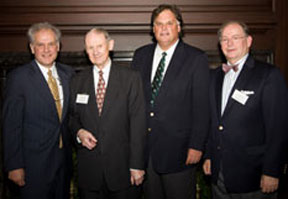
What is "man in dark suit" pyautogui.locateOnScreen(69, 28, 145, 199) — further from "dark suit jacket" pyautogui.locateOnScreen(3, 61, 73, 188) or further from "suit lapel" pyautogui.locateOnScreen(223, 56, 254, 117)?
"suit lapel" pyautogui.locateOnScreen(223, 56, 254, 117)

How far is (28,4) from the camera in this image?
304 cm

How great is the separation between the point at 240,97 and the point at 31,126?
1443 mm

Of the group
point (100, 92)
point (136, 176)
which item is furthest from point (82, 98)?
point (136, 176)

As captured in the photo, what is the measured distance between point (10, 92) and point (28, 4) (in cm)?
116

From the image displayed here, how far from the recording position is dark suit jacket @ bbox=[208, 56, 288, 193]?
208 centimetres

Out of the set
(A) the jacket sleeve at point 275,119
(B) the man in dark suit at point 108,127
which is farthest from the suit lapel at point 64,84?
(A) the jacket sleeve at point 275,119

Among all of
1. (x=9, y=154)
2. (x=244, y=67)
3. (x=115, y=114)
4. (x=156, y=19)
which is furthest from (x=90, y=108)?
(x=244, y=67)

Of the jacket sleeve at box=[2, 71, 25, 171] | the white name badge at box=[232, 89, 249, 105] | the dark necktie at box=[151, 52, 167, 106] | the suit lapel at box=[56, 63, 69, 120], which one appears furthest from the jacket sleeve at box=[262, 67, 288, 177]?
the jacket sleeve at box=[2, 71, 25, 171]

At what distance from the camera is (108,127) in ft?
7.18

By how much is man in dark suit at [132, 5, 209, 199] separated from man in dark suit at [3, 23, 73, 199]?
0.67 meters

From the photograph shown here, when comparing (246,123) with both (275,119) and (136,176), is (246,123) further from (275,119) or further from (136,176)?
(136,176)

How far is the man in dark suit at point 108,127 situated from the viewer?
219cm

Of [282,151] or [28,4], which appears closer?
[282,151]

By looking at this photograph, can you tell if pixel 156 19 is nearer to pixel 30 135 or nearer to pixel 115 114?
pixel 115 114
